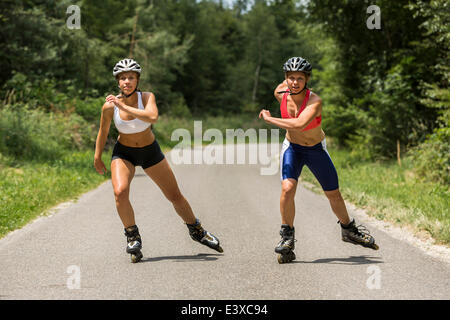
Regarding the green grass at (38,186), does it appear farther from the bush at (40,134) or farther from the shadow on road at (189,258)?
the shadow on road at (189,258)

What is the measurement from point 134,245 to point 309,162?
213 cm

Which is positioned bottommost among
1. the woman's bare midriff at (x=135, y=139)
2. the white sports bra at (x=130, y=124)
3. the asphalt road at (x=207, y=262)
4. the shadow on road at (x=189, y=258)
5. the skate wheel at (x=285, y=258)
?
the shadow on road at (x=189, y=258)

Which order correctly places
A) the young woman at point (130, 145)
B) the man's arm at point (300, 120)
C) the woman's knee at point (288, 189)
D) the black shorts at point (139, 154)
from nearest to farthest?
the man's arm at point (300, 120)
the young woman at point (130, 145)
the woman's knee at point (288, 189)
the black shorts at point (139, 154)

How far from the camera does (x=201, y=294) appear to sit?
4.50 m

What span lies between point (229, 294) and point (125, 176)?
1.86 metres

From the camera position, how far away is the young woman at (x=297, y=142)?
5383mm

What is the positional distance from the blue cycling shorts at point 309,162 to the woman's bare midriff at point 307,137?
1.9 inches

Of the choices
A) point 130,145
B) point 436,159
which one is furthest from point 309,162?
point 436,159

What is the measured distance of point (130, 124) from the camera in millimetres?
5551

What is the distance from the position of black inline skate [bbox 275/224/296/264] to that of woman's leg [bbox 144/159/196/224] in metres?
1.15

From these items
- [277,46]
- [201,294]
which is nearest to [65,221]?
[201,294]

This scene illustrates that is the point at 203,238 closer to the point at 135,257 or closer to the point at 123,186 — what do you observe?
the point at 135,257

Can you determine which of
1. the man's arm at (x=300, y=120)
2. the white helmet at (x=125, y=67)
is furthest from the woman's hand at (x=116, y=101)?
the man's arm at (x=300, y=120)
